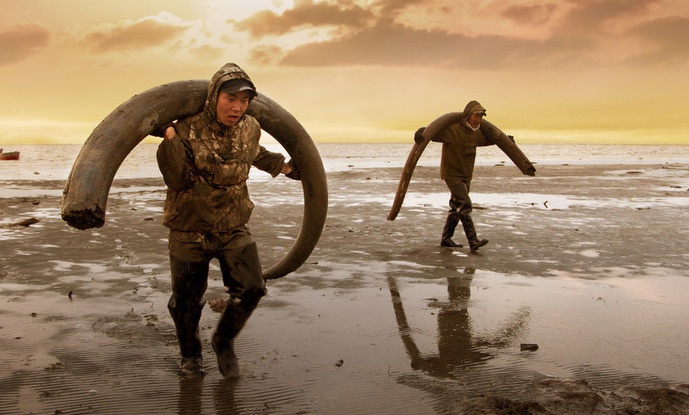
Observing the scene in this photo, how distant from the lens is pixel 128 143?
13.2ft

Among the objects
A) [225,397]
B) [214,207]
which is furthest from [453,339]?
[214,207]

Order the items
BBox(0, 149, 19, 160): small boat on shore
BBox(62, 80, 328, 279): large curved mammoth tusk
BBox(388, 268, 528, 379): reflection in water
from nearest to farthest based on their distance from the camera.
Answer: BBox(62, 80, 328, 279): large curved mammoth tusk < BBox(388, 268, 528, 379): reflection in water < BBox(0, 149, 19, 160): small boat on shore

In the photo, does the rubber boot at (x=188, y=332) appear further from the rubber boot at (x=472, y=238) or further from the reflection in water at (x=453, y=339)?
the rubber boot at (x=472, y=238)

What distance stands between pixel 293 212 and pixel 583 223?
6110mm

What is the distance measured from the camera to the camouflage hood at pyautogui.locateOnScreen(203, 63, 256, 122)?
3.91 m

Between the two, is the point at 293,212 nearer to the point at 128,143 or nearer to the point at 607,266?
the point at 607,266

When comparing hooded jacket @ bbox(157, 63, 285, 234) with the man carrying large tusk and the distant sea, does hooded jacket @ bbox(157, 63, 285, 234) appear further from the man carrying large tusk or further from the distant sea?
the distant sea

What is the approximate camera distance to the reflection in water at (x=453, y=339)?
15.0 feet

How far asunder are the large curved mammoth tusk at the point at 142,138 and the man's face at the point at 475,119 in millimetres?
5082

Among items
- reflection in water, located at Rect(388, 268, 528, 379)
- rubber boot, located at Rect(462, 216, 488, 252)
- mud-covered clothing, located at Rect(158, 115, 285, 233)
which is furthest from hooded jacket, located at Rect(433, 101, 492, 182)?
mud-covered clothing, located at Rect(158, 115, 285, 233)

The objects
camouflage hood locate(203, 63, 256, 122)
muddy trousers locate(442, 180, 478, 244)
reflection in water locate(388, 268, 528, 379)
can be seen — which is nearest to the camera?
camouflage hood locate(203, 63, 256, 122)

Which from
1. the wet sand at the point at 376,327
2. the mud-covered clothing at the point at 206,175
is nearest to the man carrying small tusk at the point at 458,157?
the wet sand at the point at 376,327

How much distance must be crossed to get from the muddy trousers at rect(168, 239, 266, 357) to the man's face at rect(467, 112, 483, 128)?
619cm

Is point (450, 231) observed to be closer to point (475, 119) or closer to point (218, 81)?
point (475, 119)
